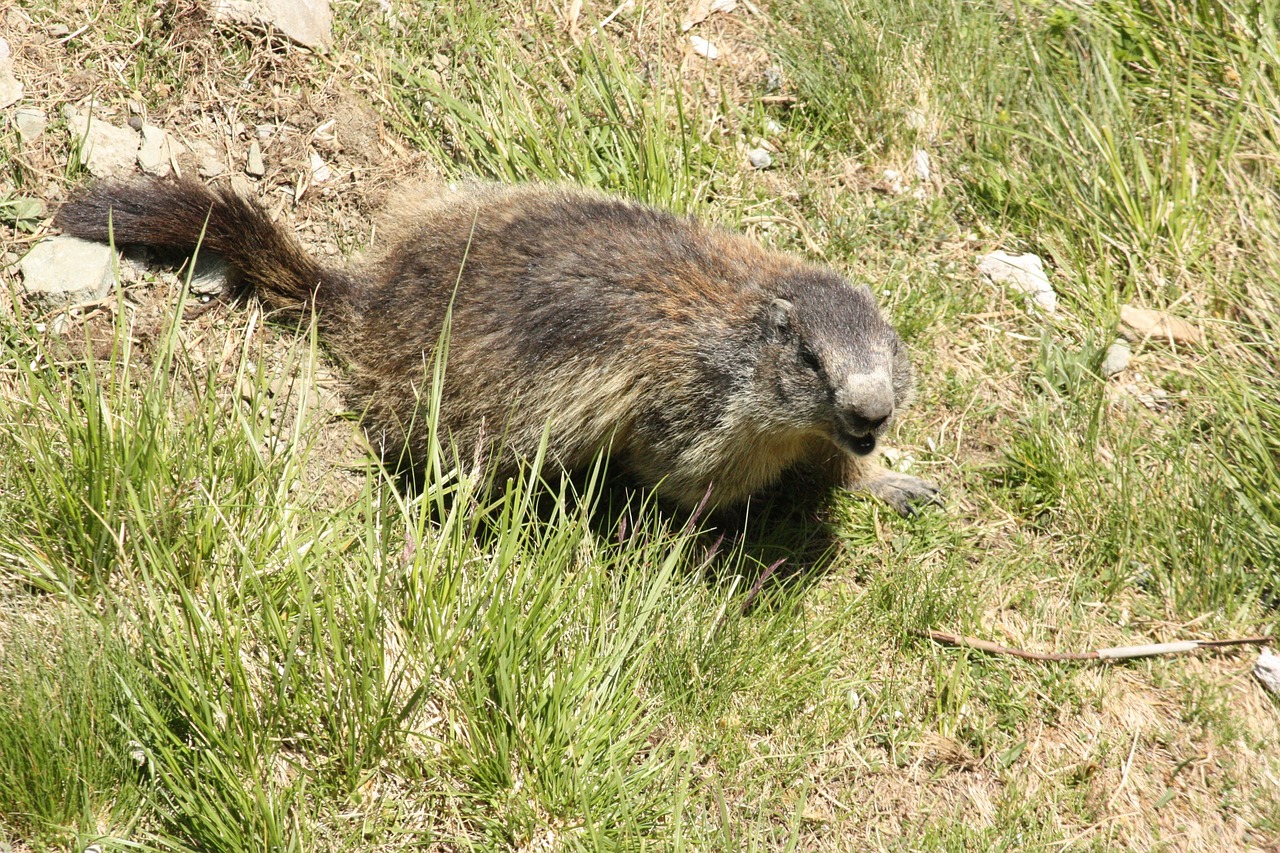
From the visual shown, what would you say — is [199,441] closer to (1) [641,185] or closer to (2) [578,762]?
(2) [578,762]

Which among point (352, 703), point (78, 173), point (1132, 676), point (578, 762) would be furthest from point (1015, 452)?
point (78, 173)

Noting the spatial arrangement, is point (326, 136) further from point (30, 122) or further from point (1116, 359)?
point (1116, 359)

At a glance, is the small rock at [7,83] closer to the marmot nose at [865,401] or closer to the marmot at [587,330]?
the marmot at [587,330]

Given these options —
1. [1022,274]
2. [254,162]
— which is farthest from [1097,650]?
[254,162]

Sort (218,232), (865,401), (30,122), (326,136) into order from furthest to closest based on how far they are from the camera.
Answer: (326,136)
(30,122)
(218,232)
(865,401)

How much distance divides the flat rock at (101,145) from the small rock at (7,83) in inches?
8.6

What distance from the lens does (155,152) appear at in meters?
5.30

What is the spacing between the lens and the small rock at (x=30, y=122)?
16.7ft

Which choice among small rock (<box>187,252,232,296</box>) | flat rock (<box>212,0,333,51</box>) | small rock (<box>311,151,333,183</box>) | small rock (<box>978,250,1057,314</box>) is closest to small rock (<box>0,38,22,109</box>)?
flat rock (<box>212,0,333,51</box>)

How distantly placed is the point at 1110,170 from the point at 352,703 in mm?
4618

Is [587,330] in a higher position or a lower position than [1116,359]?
higher

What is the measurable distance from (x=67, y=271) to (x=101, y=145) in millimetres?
730

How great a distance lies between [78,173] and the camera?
5.12 metres

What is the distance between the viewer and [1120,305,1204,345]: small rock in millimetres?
5613
